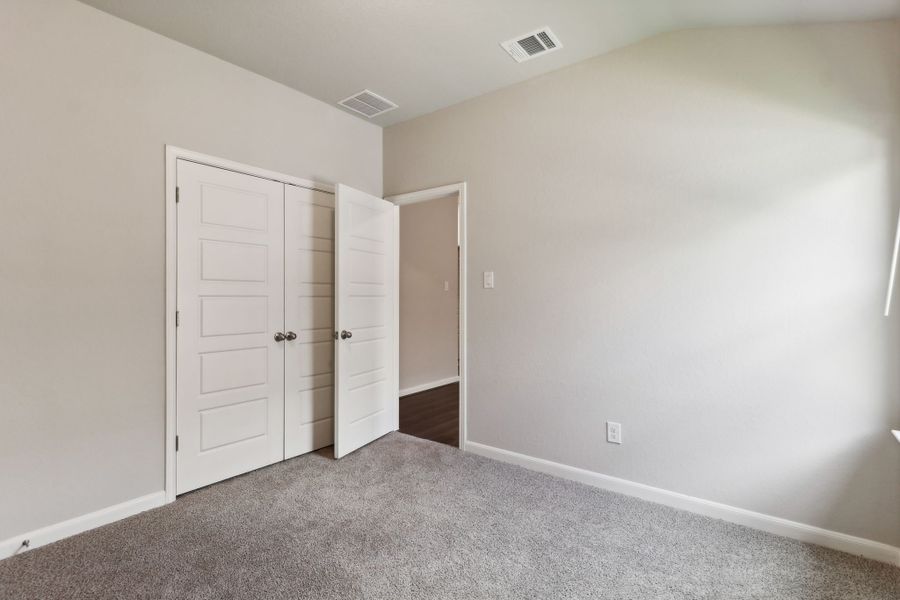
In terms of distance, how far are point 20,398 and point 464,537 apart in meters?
2.25

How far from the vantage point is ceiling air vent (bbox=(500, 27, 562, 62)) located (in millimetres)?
2412

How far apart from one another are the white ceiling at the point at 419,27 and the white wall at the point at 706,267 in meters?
0.13

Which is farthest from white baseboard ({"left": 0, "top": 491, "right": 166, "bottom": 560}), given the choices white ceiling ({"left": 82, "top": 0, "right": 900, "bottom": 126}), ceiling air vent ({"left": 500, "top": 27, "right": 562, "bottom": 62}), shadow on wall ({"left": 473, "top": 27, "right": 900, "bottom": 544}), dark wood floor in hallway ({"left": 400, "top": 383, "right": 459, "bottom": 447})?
ceiling air vent ({"left": 500, "top": 27, "right": 562, "bottom": 62})

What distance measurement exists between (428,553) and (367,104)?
3.12 meters

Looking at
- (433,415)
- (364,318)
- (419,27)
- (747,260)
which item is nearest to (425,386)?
(433,415)

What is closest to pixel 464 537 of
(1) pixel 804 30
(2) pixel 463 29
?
(2) pixel 463 29

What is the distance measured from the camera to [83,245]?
2.14m

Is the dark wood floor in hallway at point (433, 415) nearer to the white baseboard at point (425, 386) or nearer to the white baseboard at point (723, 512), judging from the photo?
the white baseboard at point (425, 386)

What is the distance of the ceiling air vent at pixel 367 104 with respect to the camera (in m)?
3.14

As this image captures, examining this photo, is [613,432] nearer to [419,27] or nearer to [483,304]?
[483,304]

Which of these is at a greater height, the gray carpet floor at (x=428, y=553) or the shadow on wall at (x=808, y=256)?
the shadow on wall at (x=808, y=256)

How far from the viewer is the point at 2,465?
6.28ft

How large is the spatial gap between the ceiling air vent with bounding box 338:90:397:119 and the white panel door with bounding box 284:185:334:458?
740mm

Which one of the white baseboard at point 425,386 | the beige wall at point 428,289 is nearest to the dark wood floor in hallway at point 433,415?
the white baseboard at point 425,386
